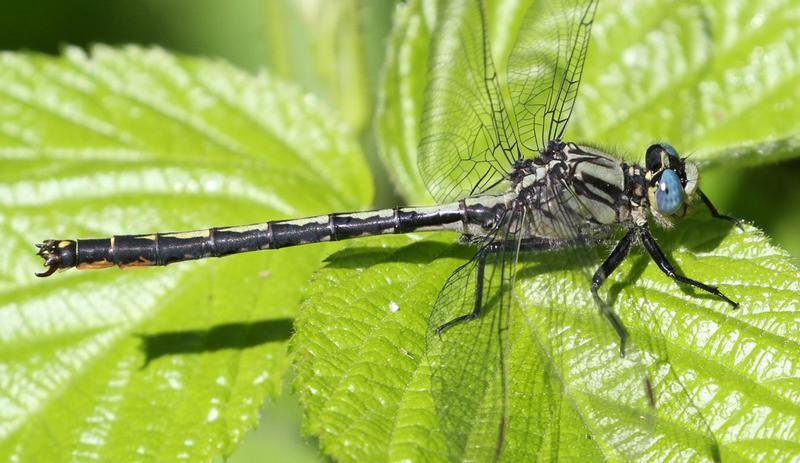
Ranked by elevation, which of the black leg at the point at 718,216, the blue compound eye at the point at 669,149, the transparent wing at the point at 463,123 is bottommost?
the black leg at the point at 718,216

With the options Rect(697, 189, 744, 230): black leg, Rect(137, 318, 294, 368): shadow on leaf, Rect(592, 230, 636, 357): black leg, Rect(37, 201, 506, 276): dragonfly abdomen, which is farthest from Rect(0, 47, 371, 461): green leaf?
Rect(697, 189, 744, 230): black leg

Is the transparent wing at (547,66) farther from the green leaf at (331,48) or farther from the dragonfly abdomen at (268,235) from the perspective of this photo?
the green leaf at (331,48)

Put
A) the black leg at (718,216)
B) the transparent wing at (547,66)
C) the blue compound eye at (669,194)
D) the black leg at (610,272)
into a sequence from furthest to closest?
the transparent wing at (547,66)
the blue compound eye at (669,194)
the black leg at (718,216)
the black leg at (610,272)

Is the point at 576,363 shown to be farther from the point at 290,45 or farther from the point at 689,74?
the point at 290,45

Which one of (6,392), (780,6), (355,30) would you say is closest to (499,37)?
(355,30)

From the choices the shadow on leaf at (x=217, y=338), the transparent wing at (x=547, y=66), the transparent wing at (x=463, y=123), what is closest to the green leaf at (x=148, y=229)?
the shadow on leaf at (x=217, y=338)

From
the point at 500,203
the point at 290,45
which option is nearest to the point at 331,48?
the point at 290,45

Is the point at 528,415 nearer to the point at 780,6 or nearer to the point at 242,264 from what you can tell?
the point at 242,264
